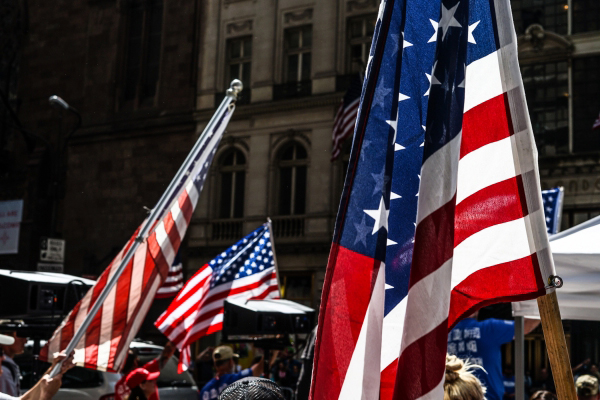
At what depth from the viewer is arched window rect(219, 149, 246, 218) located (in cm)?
2517

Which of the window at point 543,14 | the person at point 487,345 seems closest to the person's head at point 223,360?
the person at point 487,345

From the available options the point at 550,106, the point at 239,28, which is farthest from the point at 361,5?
the point at 550,106

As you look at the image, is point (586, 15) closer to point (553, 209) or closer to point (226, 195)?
point (226, 195)

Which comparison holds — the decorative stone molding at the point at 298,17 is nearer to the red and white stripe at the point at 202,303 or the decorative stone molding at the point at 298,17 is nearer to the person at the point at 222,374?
the red and white stripe at the point at 202,303

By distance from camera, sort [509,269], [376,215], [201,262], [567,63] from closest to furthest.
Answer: [509,269]
[376,215]
[567,63]
[201,262]

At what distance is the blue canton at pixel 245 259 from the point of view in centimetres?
1055

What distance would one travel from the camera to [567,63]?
20.1 m

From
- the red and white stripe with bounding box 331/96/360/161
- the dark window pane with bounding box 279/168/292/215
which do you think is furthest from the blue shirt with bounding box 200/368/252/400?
the dark window pane with bounding box 279/168/292/215

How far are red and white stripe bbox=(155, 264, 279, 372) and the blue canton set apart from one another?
7 cm

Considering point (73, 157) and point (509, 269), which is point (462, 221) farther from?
point (73, 157)

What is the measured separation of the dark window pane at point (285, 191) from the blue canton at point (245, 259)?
13180 mm

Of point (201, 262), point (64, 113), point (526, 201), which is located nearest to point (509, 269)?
point (526, 201)

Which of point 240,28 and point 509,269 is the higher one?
point 240,28

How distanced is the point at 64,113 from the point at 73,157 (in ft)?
6.46
